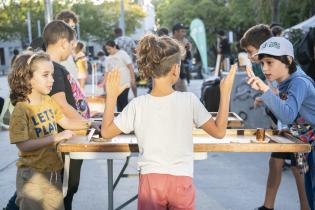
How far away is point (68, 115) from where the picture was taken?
10.5ft

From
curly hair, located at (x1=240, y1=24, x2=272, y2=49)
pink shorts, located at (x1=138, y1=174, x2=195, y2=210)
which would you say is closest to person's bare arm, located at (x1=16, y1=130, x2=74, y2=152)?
pink shorts, located at (x1=138, y1=174, x2=195, y2=210)

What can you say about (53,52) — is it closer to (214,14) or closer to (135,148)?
(135,148)

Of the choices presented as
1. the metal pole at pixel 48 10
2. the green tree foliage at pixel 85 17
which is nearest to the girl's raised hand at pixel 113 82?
the metal pole at pixel 48 10

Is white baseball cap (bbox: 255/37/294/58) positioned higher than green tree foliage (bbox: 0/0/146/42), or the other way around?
green tree foliage (bbox: 0/0/146/42)

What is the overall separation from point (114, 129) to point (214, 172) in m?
3.40

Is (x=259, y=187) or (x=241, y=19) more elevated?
(x=241, y=19)

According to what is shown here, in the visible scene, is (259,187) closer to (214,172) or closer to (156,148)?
(214,172)

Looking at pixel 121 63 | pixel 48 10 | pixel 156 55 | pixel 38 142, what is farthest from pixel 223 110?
pixel 121 63

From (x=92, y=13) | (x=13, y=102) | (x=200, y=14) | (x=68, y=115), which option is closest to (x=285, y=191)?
(x=68, y=115)

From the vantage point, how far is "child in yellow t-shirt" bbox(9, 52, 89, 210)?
2.84 m

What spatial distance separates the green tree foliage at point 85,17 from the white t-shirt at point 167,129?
40.2 meters

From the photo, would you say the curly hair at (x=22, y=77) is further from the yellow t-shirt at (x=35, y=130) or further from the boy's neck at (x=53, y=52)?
the boy's neck at (x=53, y=52)

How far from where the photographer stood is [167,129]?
2414mm

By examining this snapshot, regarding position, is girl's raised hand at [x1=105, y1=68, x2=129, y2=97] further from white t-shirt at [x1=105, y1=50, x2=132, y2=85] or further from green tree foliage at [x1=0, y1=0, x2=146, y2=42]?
green tree foliage at [x1=0, y1=0, x2=146, y2=42]
